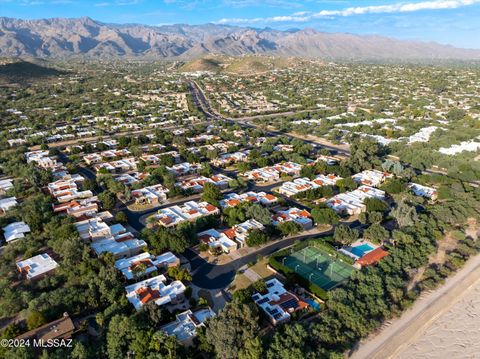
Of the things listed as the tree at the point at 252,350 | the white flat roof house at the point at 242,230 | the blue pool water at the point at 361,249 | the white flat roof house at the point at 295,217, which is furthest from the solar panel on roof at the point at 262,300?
the white flat roof house at the point at 295,217

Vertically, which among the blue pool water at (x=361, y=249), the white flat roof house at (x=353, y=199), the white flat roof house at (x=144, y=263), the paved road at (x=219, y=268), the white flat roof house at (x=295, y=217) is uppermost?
the white flat roof house at (x=353, y=199)

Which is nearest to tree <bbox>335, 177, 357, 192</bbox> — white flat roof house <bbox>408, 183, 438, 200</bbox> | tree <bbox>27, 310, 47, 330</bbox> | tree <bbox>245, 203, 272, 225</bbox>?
white flat roof house <bbox>408, 183, 438, 200</bbox>

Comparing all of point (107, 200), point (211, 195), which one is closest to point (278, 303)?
point (211, 195)

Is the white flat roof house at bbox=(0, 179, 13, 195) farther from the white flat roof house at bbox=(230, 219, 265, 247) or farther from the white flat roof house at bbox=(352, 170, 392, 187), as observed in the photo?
the white flat roof house at bbox=(352, 170, 392, 187)

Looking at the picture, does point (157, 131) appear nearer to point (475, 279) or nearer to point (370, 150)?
point (370, 150)

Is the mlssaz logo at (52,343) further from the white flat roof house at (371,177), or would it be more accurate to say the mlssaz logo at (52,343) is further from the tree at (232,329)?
the white flat roof house at (371,177)
